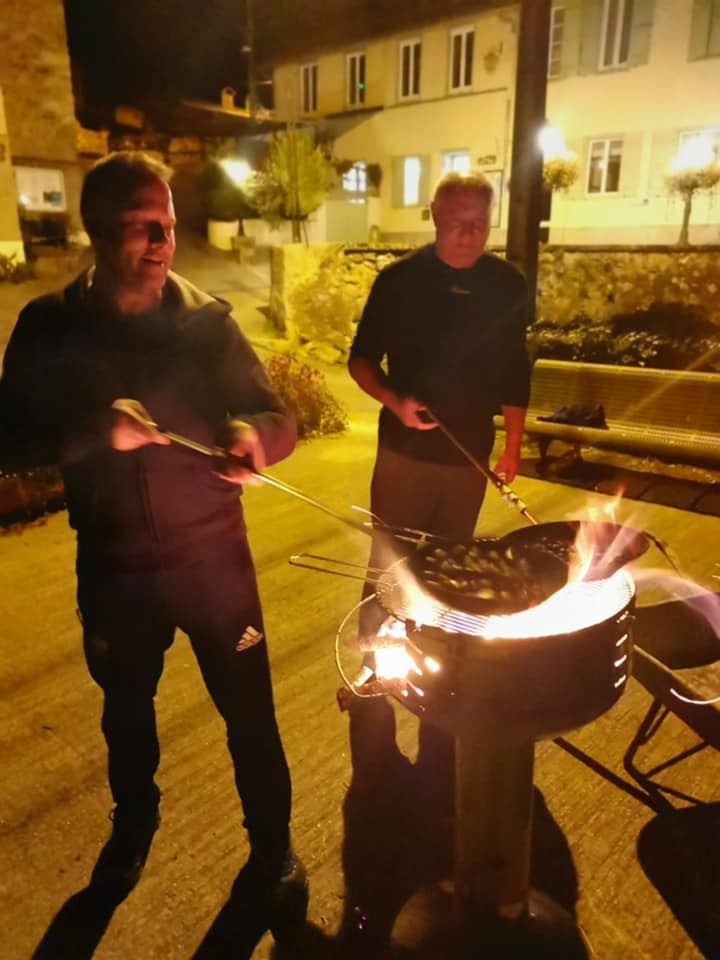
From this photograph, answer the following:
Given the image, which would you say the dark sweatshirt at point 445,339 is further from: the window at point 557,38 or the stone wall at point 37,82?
the window at point 557,38

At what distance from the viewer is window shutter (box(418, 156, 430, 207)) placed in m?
22.5

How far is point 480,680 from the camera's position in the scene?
1.60 metres

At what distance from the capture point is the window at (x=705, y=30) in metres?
16.5

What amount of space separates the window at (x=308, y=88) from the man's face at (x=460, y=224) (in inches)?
1017

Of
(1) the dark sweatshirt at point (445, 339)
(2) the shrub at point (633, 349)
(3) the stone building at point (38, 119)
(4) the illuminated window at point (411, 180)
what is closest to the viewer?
(1) the dark sweatshirt at point (445, 339)

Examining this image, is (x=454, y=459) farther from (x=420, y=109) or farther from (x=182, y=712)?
(x=420, y=109)

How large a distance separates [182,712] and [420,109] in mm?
22645

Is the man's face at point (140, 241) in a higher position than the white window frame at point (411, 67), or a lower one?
lower

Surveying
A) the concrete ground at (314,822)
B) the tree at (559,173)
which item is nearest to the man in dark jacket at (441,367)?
the concrete ground at (314,822)

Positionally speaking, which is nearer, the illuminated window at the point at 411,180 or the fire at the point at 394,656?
the fire at the point at 394,656

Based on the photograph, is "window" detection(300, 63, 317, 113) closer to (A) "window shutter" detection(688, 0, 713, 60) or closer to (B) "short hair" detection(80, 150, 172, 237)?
(A) "window shutter" detection(688, 0, 713, 60)

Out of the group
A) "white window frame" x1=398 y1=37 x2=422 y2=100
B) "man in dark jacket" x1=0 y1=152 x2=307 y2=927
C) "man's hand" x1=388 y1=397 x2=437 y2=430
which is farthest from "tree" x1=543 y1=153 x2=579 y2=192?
"man in dark jacket" x1=0 y1=152 x2=307 y2=927

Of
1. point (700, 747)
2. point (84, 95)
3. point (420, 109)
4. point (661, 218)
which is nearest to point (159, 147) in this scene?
point (84, 95)

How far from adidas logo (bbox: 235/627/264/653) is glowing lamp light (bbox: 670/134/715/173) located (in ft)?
61.2
